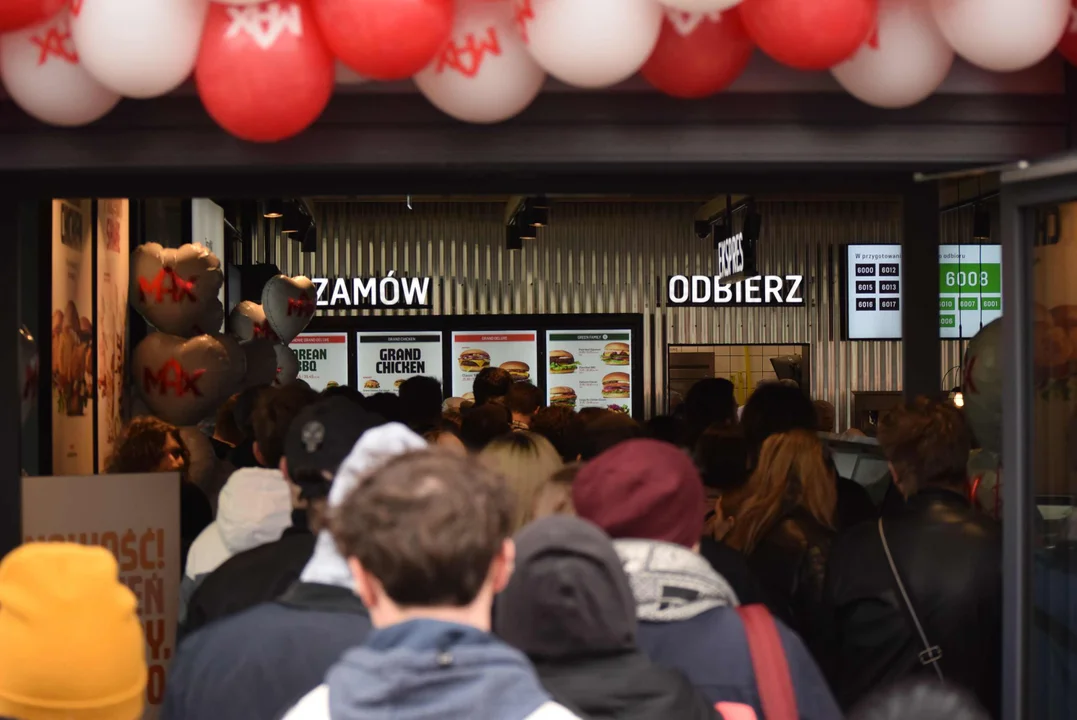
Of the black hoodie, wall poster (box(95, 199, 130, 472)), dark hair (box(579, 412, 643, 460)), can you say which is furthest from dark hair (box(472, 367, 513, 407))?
the black hoodie

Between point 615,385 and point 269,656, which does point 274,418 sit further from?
point 615,385

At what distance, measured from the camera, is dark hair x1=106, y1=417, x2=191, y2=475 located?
4.34 meters

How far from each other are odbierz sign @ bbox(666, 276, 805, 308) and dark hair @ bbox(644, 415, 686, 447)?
6.01m

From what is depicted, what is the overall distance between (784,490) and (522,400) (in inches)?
144

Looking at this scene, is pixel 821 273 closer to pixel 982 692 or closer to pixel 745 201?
pixel 745 201

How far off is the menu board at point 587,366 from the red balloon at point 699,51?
8806 millimetres

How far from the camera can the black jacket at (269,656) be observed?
7.03 ft

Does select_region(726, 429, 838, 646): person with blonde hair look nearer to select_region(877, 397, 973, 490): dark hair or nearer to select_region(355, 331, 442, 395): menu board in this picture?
select_region(877, 397, 973, 490): dark hair

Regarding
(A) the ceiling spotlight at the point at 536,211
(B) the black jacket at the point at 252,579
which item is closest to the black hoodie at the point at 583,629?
(B) the black jacket at the point at 252,579

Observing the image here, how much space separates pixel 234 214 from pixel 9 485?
712cm

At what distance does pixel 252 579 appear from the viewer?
272cm

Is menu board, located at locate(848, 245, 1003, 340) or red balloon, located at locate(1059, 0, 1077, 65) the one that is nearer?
red balloon, located at locate(1059, 0, 1077, 65)

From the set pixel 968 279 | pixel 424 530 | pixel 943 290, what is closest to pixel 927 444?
pixel 424 530

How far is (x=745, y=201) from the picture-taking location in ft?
34.7
